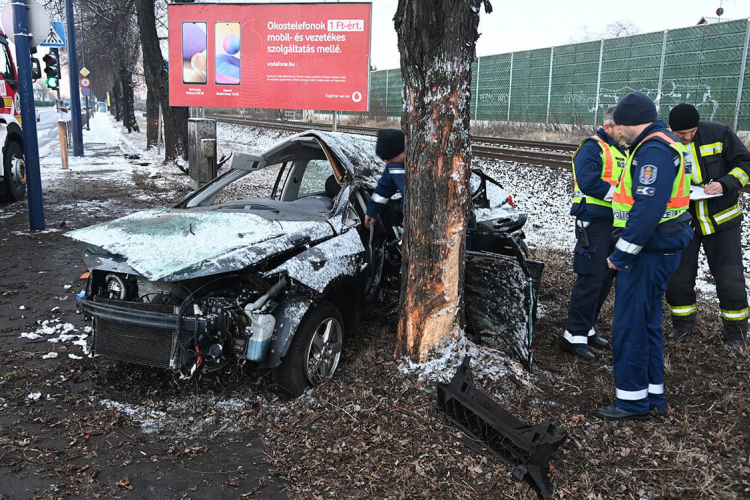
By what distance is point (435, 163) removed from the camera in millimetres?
3451

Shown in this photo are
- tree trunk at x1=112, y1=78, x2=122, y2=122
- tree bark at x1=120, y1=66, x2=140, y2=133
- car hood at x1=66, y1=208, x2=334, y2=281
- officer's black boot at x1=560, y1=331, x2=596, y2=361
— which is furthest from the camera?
tree trunk at x1=112, y1=78, x2=122, y2=122

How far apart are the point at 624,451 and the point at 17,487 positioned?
9.77 feet

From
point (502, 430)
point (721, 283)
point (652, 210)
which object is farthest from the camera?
point (721, 283)

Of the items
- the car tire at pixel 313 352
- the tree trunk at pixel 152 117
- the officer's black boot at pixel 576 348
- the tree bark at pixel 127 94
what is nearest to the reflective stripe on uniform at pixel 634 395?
the officer's black boot at pixel 576 348

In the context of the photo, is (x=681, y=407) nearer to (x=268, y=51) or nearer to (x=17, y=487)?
(x=17, y=487)

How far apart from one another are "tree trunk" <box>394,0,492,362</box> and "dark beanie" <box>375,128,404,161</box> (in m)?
0.58

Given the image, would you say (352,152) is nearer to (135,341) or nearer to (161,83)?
(135,341)

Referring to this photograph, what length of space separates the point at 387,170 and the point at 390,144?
213mm

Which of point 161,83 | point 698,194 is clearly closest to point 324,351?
point 698,194

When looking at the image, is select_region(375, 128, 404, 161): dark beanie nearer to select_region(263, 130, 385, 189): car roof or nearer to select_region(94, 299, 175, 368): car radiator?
select_region(263, 130, 385, 189): car roof

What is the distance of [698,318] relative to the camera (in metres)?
4.88

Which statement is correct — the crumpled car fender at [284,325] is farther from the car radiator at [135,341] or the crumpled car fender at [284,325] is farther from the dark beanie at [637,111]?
the dark beanie at [637,111]

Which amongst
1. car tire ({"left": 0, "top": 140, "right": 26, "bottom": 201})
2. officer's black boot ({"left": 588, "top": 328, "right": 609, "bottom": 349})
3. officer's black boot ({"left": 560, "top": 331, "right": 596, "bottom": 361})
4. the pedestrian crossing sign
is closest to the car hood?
officer's black boot ({"left": 560, "top": 331, "right": 596, "bottom": 361})

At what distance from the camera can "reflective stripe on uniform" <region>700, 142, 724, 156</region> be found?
434 cm
